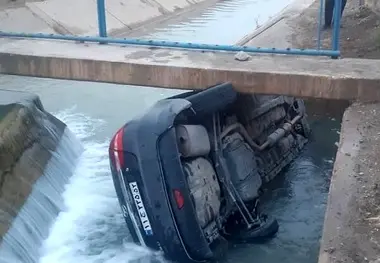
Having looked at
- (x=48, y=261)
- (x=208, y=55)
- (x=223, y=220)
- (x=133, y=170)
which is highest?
(x=208, y=55)

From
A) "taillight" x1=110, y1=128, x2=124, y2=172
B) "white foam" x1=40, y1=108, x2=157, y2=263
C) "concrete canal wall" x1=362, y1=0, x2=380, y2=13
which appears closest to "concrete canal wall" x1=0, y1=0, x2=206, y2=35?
"concrete canal wall" x1=362, y1=0, x2=380, y2=13

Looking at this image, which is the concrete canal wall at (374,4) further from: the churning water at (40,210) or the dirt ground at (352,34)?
the churning water at (40,210)

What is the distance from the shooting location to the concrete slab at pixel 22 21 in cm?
1550

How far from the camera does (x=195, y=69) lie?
21.7 feet

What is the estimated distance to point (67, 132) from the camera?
884cm

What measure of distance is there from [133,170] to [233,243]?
1.32 meters

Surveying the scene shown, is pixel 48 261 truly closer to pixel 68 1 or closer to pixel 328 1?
pixel 328 1

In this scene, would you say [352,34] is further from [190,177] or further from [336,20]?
[190,177]

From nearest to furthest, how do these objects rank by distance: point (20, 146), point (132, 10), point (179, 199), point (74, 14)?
point (179, 199)
point (20, 146)
point (74, 14)
point (132, 10)

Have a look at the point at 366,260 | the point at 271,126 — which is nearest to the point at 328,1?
the point at 271,126

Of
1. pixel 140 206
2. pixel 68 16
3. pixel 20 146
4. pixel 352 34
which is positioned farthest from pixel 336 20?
pixel 68 16

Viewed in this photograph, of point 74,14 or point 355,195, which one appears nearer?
point 355,195

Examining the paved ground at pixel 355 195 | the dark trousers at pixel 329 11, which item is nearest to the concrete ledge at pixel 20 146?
the paved ground at pixel 355 195

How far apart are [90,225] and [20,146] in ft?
3.69
